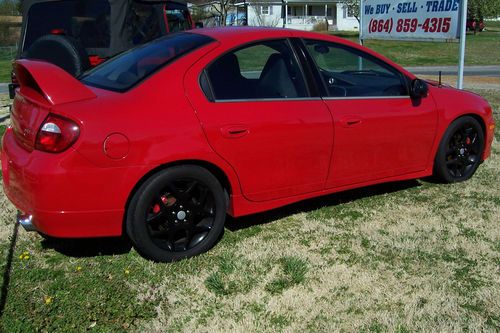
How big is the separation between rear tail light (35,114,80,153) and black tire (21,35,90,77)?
2789 millimetres

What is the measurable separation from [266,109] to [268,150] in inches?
11.8

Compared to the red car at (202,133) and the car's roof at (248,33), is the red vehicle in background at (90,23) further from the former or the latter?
the car's roof at (248,33)

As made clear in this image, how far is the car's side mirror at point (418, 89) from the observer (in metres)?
4.54

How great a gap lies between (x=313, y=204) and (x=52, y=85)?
251 cm

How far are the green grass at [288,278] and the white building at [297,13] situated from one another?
49.1 metres

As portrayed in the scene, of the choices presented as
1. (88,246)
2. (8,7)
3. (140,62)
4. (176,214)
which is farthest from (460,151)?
(8,7)

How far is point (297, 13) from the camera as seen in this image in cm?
5600

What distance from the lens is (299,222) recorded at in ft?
14.5

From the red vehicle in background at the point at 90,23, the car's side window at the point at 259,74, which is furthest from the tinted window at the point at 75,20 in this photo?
the car's side window at the point at 259,74

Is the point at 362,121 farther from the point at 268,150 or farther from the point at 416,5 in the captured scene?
the point at 416,5

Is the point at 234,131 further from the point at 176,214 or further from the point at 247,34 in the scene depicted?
the point at 247,34

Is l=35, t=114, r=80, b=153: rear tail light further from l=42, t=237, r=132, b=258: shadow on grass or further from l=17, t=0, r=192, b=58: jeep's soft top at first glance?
l=17, t=0, r=192, b=58: jeep's soft top

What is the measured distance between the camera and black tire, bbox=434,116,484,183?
5.02 metres

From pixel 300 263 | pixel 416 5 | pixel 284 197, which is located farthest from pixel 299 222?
pixel 416 5
